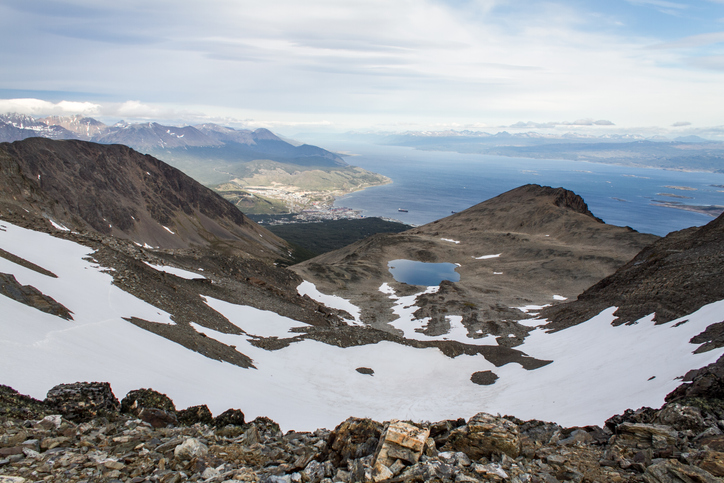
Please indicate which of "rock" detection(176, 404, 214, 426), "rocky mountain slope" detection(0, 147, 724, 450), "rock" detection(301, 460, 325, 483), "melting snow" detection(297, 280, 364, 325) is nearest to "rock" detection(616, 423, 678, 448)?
"rocky mountain slope" detection(0, 147, 724, 450)

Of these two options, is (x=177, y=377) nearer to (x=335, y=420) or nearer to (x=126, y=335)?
(x=126, y=335)

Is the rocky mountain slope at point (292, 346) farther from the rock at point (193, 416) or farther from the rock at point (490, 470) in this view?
the rock at point (193, 416)

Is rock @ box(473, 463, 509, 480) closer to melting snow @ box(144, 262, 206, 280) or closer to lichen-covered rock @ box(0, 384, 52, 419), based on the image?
lichen-covered rock @ box(0, 384, 52, 419)

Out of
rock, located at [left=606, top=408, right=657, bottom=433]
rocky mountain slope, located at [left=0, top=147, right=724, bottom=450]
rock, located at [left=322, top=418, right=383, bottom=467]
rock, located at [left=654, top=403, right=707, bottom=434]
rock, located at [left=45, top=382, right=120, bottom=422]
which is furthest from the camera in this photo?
rocky mountain slope, located at [left=0, top=147, right=724, bottom=450]

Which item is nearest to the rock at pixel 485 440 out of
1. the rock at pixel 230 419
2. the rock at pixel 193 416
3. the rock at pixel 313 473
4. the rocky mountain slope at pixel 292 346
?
the rocky mountain slope at pixel 292 346

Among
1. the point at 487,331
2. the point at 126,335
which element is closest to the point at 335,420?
the point at 126,335

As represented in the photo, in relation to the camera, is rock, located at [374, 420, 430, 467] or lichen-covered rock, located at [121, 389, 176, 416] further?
lichen-covered rock, located at [121, 389, 176, 416]
